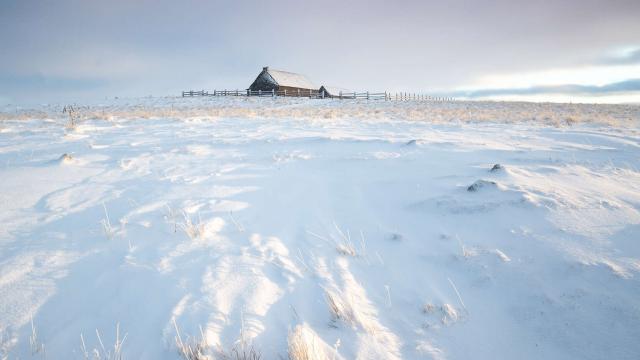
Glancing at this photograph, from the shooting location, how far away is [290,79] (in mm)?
46969

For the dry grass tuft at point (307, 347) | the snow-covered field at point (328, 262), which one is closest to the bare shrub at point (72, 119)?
the snow-covered field at point (328, 262)

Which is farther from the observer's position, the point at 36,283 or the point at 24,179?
the point at 24,179

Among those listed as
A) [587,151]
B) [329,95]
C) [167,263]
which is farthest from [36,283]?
[329,95]

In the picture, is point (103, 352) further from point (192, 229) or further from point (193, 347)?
point (192, 229)

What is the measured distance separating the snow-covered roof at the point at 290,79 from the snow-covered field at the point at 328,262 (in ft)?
137

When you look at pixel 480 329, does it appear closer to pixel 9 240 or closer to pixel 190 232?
pixel 190 232

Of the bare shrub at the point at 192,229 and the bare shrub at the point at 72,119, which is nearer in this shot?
the bare shrub at the point at 192,229

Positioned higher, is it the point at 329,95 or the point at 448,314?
the point at 329,95

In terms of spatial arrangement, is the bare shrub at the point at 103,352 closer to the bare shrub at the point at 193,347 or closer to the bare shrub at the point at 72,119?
the bare shrub at the point at 193,347

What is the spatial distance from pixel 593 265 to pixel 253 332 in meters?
2.44

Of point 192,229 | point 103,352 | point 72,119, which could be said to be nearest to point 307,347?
point 103,352

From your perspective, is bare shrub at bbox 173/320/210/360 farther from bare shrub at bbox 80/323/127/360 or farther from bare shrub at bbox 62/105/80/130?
bare shrub at bbox 62/105/80/130

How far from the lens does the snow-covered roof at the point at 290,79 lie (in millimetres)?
44781

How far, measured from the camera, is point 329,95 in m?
49.6
